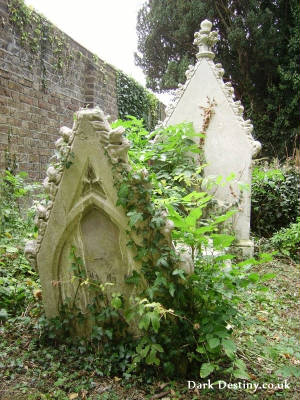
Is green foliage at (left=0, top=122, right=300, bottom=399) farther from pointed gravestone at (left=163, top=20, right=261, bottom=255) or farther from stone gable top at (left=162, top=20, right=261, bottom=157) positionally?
stone gable top at (left=162, top=20, right=261, bottom=157)

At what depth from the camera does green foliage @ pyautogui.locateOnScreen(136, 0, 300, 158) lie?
10.9m

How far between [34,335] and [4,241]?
4.67ft

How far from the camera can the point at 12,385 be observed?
177 centimetres

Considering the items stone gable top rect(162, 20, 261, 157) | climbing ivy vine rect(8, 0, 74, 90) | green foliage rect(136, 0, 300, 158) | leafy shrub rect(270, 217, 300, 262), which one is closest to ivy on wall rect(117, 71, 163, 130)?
green foliage rect(136, 0, 300, 158)

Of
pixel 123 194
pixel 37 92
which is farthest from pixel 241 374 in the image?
pixel 37 92

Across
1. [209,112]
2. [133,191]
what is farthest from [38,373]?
[209,112]

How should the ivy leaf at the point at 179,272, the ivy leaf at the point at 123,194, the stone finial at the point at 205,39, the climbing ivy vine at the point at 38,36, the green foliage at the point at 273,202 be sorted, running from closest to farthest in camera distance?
the ivy leaf at the point at 179,272 → the ivy leaf at the point at 123,194 → the stone finial at the point at 205,39 → the climbing ivy vine at the point at 38,36 → the green foliage at the point at 273,202

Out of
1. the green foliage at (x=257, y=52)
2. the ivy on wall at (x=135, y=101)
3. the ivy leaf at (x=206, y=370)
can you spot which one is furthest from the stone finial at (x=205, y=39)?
the green foliage at (x=257, y=52)

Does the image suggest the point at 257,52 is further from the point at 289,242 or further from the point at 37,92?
the point at 289,242

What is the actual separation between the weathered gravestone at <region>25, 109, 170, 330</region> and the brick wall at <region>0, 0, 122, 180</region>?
3720 millimetres

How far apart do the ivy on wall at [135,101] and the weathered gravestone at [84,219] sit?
7452mm

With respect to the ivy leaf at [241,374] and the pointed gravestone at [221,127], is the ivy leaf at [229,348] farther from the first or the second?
the pointed gravestone at [221,127]

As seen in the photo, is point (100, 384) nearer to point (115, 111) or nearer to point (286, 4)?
point (115, 111)

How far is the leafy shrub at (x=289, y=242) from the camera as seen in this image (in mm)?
5090
